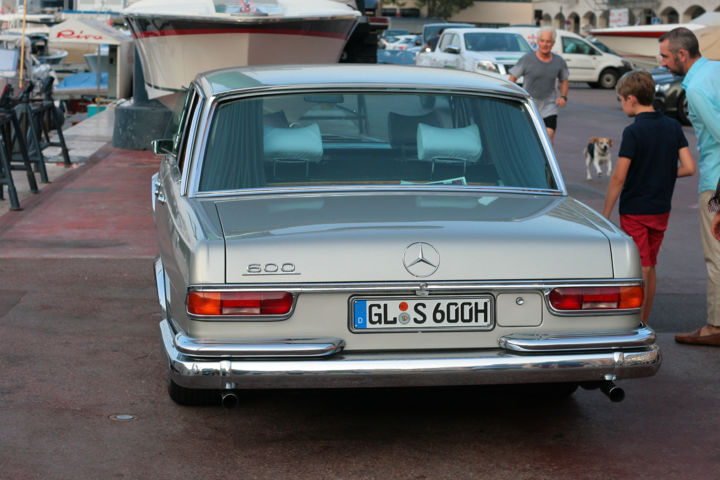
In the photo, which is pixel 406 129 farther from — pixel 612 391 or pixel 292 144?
pixel 612 391

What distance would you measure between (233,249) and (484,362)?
40.6 inches

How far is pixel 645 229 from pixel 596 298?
2254 millimetres

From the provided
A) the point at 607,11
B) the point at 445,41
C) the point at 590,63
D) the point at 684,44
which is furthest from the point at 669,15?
the point at 684,44

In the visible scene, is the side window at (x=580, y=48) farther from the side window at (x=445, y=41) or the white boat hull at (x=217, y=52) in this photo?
the white boat hull at (x=217, y=52)

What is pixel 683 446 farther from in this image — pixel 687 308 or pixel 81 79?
pixel 81 79

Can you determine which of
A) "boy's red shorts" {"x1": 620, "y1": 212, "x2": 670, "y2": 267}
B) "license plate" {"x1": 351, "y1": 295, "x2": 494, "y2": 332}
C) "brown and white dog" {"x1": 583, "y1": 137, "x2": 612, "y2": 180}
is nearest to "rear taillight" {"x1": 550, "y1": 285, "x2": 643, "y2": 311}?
"license plate" {"x1": 351, "y1": 295, "x2": 494, "y2": 332}

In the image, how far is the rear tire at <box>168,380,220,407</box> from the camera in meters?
5.31

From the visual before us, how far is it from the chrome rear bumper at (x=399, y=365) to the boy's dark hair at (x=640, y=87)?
232 cm

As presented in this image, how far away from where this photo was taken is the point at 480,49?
1196 inches

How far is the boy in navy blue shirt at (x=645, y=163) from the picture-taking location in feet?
21.2

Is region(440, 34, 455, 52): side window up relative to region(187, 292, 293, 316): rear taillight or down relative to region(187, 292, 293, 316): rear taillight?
down

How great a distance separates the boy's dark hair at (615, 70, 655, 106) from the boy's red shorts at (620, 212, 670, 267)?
2.11 feet

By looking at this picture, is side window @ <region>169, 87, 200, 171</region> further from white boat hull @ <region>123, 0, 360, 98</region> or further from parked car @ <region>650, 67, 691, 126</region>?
parked car @ <region>650, 67, 691, 126</region>

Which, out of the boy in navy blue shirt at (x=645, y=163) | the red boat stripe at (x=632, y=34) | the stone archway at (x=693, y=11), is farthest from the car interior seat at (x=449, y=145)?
the stone archway at (x=693, y=11)
